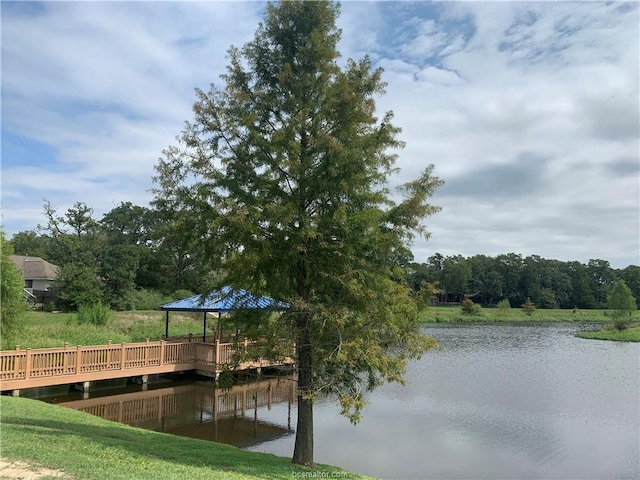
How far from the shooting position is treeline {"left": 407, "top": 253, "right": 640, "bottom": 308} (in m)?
96.3

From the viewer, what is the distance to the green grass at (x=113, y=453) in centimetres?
624

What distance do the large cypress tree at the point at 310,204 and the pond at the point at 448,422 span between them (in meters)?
4.23

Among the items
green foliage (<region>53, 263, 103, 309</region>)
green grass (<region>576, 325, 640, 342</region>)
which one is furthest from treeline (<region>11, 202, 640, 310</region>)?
green grass (<region>576, 325, 640, 342</region>)

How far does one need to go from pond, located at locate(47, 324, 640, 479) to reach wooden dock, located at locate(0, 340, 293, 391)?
898mm

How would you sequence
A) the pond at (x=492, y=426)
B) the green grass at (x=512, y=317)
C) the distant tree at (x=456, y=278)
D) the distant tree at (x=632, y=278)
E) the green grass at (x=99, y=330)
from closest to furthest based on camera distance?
1. the pond at (x=492, y=426)
2. the green grass at (x=99, y=330)
3. the green grass at (x=512, y=317)
4. the distant tree at (x=456, y=278)
5. the distant tree at (x=632, y=278)

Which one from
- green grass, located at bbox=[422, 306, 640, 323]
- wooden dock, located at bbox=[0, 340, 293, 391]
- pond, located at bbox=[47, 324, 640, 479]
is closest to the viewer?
pond, located at bbox=[47, 324, 640, 479]

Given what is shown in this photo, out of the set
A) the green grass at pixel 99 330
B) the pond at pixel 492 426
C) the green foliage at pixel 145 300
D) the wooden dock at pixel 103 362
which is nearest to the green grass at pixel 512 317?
the green foliage at pixel 145 300

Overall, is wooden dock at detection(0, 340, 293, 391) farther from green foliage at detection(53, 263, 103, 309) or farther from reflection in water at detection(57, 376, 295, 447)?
green foliage at detection(53, 263, 103, 309)

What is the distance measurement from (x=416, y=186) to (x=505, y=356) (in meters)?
25.8

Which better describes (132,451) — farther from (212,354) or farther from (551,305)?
(551,305)

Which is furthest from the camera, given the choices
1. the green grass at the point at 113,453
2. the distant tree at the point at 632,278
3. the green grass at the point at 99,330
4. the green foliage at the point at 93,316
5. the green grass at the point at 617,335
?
the distant tree at the point at 632,278

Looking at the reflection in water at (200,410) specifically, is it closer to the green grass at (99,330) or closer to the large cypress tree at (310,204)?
the green grass at (99,330)

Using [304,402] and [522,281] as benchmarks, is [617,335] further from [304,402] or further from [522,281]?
[522,281]

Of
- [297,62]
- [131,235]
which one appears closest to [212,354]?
[297,62]
